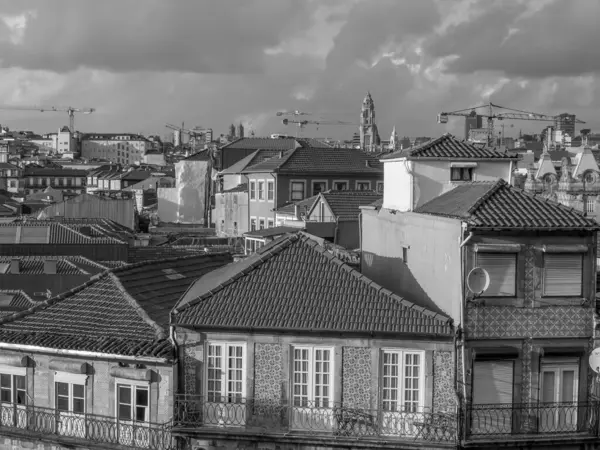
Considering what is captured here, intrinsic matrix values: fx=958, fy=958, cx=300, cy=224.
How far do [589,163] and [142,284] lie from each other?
95485 mm

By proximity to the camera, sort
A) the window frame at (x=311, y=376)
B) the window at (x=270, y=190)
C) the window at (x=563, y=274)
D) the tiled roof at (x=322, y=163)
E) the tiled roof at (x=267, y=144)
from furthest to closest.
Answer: the tiled roof at (x=267, y=144), the window at (x=270, y=190), the tiled roof at (x=322, y=163), the window at (x=563, y=274), the window frame at (x=311, y=376)

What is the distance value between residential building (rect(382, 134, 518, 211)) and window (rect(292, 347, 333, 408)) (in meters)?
5.71

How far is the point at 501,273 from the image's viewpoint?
20.2 metres

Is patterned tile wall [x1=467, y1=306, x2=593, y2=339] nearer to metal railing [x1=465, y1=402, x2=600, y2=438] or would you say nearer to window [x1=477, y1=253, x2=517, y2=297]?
window [x1=477, y1=253, x2=517, y2=297]

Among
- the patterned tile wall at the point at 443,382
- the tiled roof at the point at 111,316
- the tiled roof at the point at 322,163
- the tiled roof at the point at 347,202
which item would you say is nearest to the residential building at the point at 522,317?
the patterned tile wall at the point at 443,382

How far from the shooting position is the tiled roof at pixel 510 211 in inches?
789

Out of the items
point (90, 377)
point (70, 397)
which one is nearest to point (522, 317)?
point (90, 377)

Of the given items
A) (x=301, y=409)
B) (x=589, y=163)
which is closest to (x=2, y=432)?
(x=301, y=409)

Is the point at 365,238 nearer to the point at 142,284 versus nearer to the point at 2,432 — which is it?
the point at 142,284

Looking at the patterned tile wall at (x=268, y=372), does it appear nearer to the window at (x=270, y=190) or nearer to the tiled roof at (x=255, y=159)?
the window at (x=270, y=190)

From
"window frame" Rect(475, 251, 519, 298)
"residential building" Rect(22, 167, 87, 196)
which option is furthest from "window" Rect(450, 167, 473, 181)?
"residential building" Rect(22, 167, 87, 196)

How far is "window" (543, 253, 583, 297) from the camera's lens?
20.4 meters

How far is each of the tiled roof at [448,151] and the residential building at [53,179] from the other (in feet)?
461

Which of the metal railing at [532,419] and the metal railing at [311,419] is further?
the metal railing at [532,419]
